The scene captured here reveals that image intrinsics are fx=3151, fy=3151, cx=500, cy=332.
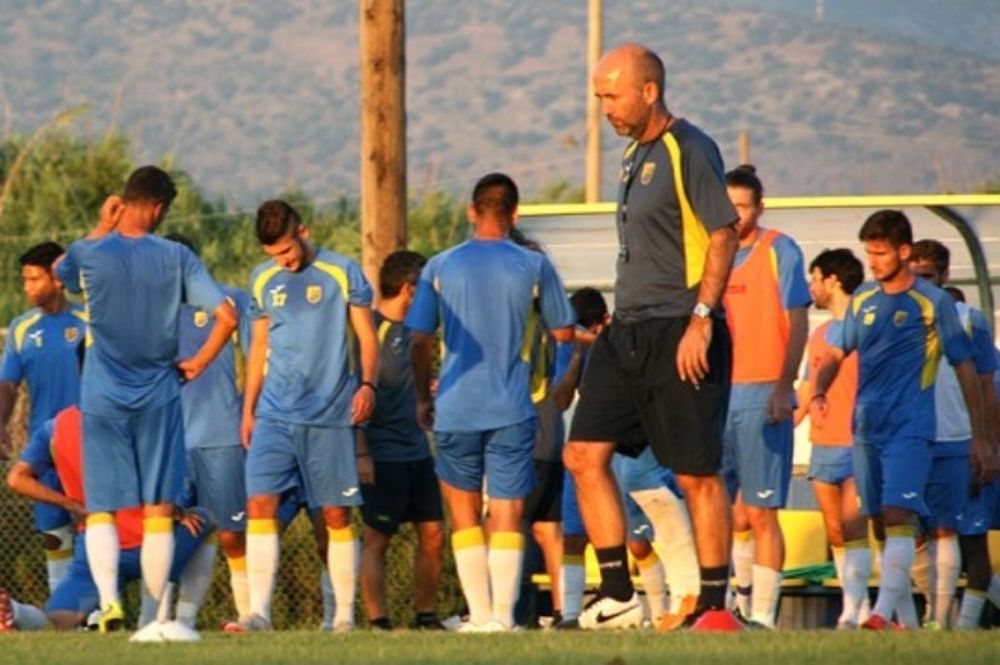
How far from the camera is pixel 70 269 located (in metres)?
14.8

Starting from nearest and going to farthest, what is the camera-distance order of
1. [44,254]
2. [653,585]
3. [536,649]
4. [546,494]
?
[536,649], [653,585], [44,254], [546,494]

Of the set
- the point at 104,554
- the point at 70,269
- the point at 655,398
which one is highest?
the point at 70,269

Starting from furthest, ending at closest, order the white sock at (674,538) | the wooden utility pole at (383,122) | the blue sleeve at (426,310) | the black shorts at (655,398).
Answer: the wooden utility pole at (383,122), the blue sleeve at (426,310), the white sock at (674,538), the black shorts at (655,398)

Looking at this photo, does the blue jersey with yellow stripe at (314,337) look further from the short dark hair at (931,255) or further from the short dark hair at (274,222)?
the short dark hair at (931,255)

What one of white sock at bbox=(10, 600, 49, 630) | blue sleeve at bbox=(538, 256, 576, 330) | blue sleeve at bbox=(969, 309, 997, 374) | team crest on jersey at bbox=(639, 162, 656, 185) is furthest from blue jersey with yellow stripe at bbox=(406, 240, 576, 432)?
blue sleeve at bbox=(969, 309, 997, 374)

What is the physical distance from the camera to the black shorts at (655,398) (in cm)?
1317

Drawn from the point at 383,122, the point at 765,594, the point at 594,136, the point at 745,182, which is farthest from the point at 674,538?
the point at 594,136

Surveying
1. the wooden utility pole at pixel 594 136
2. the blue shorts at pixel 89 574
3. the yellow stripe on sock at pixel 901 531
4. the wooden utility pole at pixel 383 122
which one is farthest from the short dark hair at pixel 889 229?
the wooden utility pole at pixel 594 136

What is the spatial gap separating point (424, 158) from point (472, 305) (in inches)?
4520

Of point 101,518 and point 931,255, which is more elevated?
point 931,255

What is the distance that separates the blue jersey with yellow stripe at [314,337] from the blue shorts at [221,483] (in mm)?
1624

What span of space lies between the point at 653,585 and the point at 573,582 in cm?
60

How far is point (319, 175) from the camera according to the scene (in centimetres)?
13025

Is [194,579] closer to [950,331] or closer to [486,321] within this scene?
[486,321]
